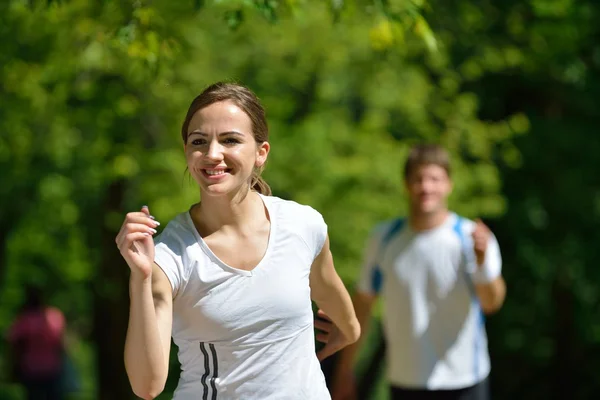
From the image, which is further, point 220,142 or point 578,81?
point 578,81

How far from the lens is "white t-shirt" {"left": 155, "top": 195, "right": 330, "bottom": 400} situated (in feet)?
10.8

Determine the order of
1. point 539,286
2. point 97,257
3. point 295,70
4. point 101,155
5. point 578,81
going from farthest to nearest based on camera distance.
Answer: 1. point 539,286
2. point 97,257
3. point 578,81
4. point 295,70
5. point 101,155

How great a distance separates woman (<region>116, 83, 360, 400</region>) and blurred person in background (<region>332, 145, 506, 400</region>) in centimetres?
238

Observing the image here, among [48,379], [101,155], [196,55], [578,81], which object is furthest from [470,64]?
[48,379]

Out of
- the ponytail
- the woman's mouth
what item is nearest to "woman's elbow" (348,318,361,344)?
the ponytail

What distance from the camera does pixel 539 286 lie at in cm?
1792

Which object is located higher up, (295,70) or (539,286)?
(295,70)

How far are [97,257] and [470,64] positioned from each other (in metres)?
5.97

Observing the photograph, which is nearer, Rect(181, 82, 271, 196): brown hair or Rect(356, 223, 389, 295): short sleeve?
Rect(181, 82, 271, 196): brown hair

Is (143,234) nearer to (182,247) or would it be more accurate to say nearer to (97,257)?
(182,247)

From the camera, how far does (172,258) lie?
3275 millimetres

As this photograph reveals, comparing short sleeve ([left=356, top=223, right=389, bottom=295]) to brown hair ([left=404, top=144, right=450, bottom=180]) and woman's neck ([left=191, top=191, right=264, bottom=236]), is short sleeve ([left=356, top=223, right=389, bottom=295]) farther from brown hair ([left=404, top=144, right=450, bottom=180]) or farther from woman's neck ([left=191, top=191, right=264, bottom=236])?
woman's neck ([left=191, top=191, right=264, bottom=236])

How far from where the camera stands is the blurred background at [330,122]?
33.7 feet

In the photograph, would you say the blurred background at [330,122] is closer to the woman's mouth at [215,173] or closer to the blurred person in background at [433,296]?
the blurred person in background at [433,296]
